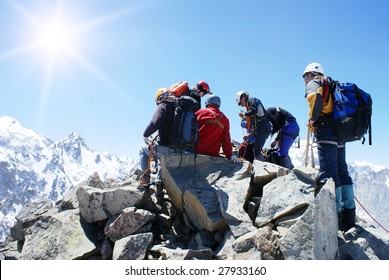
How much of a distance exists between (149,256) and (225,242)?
192 cm

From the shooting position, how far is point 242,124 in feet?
46.2

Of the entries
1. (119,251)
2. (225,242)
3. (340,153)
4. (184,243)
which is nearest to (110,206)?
(119,251)

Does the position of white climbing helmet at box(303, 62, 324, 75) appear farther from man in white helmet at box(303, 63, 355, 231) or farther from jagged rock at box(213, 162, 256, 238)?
jagged rock at box(213, 162, 256, 238)

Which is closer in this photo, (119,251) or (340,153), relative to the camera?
(119,251)

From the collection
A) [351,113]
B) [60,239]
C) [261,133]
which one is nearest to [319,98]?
[351,113]

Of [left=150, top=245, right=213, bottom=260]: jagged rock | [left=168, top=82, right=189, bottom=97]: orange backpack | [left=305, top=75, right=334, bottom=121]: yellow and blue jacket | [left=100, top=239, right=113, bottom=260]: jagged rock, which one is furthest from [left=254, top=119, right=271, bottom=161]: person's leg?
[left=100, top=239, right=113, bottom=260]: jagged rock

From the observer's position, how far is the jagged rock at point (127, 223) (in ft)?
27.3

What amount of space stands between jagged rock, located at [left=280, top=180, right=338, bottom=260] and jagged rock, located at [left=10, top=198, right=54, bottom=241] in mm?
8493

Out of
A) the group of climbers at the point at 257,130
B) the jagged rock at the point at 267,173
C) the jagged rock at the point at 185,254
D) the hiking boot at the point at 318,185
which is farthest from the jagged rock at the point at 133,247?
the hiking boot at the point at 318,185

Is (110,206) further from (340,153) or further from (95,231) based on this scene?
(340,153)

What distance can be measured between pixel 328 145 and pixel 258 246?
334 cm

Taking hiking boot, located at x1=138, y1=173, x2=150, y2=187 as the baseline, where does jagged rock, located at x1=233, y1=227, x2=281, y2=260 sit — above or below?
below

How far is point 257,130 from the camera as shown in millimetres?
12461

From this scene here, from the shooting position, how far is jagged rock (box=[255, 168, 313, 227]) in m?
7.79
